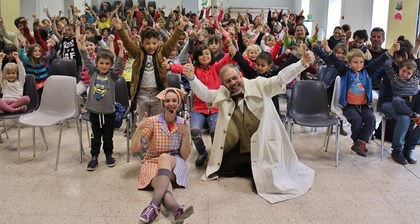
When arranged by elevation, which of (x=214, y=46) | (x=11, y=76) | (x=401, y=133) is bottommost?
(x=401, y=133)

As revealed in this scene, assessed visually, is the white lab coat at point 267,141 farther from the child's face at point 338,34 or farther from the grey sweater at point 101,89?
the child's face at point 338,34

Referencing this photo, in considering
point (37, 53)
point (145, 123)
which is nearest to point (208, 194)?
point (145, 123)

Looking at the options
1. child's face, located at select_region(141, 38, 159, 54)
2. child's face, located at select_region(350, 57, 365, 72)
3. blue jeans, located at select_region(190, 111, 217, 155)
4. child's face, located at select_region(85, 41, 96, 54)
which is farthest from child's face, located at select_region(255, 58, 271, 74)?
child's face, located at select_region(85, 41, 96, 54)

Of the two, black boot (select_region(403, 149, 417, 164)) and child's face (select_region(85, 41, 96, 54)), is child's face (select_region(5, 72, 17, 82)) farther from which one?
black boot (select_region(403, 149, 417, 164))

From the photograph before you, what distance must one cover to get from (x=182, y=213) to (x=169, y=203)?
196mm

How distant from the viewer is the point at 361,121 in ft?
13.9

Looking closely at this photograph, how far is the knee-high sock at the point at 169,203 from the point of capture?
2.87 m

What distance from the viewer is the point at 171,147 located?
133 inches

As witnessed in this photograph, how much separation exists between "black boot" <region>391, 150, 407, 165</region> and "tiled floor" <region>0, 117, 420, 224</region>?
0.19 feet

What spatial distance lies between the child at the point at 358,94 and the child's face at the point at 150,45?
1.83 metres

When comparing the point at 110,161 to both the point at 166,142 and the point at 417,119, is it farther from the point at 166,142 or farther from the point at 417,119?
the point at 417,119

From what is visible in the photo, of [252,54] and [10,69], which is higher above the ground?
[252,54]

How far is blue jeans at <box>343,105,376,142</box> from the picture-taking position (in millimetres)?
4223

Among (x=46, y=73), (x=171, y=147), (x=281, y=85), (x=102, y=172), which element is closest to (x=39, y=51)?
(x=46, y=73)
